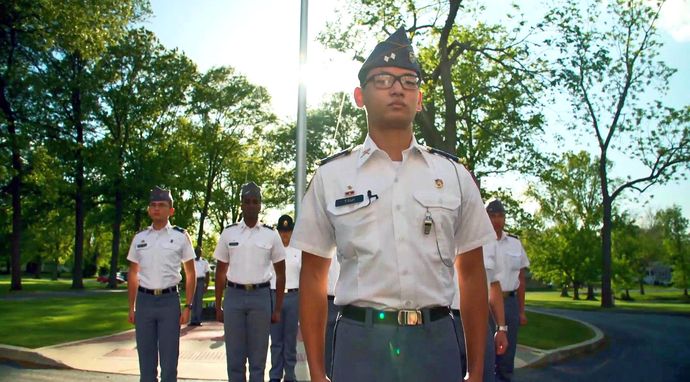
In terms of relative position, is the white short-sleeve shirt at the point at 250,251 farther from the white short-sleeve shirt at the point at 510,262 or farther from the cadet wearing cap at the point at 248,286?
the white short-sleeve shirt at the point at 510,262

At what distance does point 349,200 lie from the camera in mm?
3037

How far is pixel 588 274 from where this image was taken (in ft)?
199

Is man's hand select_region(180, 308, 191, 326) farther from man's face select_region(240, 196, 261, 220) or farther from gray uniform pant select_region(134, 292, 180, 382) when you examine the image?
man's face select_region(240, 196, 261, 220)

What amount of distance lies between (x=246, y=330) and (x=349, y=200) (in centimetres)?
556

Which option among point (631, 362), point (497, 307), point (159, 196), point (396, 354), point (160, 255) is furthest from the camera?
point (631, 362)

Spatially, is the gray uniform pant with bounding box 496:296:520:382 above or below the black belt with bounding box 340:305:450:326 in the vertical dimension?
below

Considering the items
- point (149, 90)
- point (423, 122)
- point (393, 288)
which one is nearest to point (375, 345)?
point (393, 288)

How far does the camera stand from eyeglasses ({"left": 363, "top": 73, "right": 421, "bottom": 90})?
10.4 feet

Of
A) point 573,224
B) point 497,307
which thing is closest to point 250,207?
point 497,307

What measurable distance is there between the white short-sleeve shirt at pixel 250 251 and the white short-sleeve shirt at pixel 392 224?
5408 millimetres

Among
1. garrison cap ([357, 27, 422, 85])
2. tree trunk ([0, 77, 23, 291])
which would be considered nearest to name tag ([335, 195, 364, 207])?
garrison cap ([357, 27, 422, 85])

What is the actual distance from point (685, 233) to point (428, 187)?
77384 mm

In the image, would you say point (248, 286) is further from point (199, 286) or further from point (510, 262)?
point (199, 286)

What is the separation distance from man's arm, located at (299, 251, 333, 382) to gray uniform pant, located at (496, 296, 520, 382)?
5562 millimetres
